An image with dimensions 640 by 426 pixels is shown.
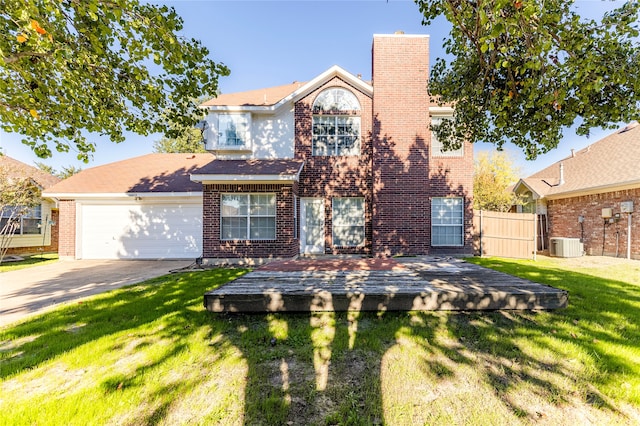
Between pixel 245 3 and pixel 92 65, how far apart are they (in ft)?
21.5

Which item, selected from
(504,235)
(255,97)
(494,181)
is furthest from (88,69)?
(494,181)

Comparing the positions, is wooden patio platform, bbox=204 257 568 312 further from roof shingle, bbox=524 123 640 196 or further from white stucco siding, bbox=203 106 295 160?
roof shingle, bbox=524 123 640 196

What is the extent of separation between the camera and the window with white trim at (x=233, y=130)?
11.0 metres

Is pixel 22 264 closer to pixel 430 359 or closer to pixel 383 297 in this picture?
pixel 383 297

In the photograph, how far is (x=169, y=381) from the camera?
276cm

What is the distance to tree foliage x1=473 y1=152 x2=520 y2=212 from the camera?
64.2 ft

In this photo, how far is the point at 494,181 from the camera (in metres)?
22.4

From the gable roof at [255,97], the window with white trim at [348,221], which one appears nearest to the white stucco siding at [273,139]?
the gable roof at [255,97]

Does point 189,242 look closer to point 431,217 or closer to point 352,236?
point 352,236

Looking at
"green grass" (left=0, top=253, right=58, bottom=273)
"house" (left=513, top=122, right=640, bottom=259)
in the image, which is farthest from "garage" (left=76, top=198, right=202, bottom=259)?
"house" (left=513, top=122, right=640, bottom=259)

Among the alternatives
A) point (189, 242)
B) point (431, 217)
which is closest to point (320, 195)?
point (431, 217)

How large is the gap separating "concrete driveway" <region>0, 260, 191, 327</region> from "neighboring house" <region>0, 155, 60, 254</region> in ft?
21.2

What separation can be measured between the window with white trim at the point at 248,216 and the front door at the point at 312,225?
1637mm

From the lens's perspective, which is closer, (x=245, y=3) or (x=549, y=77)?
(x=549, y=77)
